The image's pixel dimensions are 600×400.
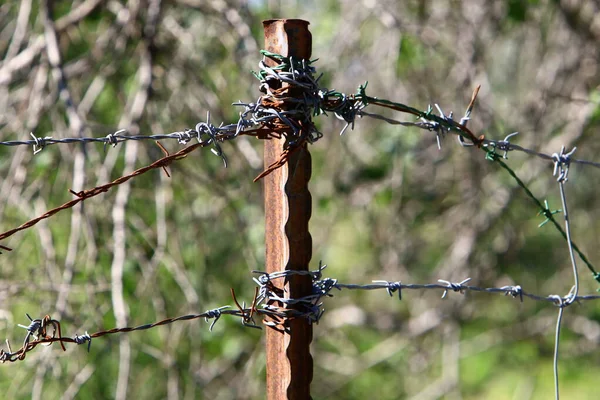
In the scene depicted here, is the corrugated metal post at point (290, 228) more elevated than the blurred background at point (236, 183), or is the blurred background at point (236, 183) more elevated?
the blurred background at point (236, 183)

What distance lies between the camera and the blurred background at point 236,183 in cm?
354

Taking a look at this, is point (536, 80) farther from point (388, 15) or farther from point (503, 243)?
point (388, 15)

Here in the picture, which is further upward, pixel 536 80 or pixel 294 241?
pixel 536 80

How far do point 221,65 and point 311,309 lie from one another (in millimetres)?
2980

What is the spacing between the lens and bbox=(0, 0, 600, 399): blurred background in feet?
11.6

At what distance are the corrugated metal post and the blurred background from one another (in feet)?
3.31

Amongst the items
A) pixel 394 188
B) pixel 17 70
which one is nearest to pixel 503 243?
pixel 394 188

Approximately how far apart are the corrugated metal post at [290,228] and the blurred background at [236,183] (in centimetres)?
101

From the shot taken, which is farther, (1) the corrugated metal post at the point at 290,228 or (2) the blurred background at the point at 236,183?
(2) the blurred background at the point at 236,183

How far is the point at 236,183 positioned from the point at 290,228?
2.52 m

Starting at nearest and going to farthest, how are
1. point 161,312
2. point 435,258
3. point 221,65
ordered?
point 161,312 < point 221,65 < point 435,258

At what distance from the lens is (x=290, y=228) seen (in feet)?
5.67

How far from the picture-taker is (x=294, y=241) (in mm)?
1734

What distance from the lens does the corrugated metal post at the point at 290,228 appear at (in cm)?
172
